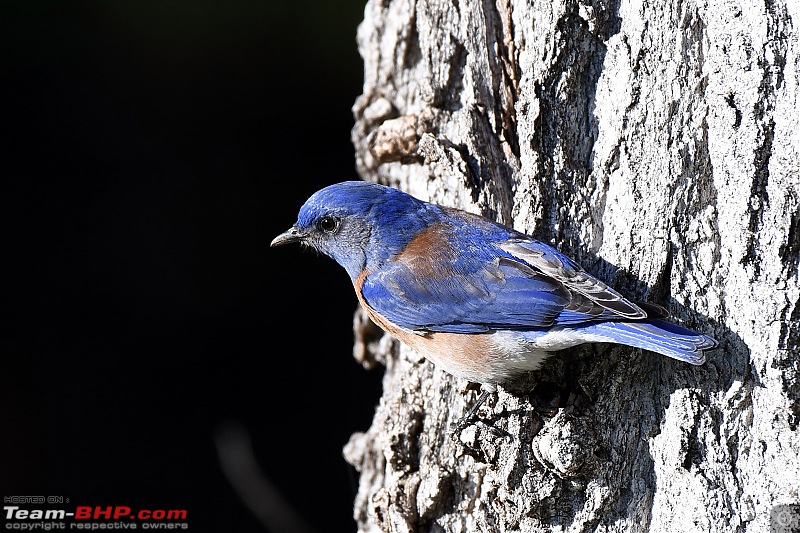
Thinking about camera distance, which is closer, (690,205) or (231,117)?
(690,205)

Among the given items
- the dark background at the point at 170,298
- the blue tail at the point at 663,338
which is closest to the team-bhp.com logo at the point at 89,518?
the dark background at the point at 170,298

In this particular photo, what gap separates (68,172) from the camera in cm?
604

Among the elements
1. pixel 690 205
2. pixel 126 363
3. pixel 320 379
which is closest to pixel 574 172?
pixel 690 205

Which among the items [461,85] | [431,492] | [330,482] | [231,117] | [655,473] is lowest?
[330,482]

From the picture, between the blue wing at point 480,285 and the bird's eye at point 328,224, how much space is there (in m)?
0.29

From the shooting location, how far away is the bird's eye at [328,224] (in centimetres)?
378

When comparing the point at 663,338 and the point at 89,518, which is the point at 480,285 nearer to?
the point at 663,338

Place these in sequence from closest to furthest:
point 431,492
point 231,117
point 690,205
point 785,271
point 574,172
A: point 785,271, point 690,205, point 574,172, point 431,492, point 231,117

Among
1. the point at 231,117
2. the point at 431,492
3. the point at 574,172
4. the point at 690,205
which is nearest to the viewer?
the point at 690,205

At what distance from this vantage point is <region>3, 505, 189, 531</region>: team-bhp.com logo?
196 inches

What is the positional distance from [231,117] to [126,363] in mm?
1972

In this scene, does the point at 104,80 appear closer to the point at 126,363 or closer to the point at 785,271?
the point at 126,363

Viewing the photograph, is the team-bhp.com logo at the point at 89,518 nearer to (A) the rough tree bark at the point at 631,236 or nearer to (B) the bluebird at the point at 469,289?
(A) the rough tree bark at the point at 631,236

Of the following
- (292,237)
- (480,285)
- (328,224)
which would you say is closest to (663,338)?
(480,285)
